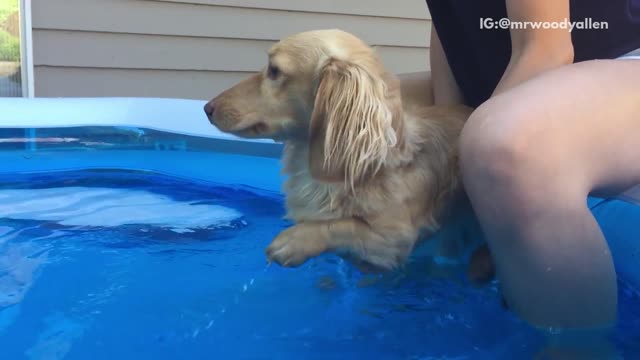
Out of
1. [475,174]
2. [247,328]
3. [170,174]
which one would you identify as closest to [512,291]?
[475,174]

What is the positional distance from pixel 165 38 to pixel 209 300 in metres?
3.53

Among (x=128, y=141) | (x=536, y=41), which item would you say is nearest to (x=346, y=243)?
(x=536, y=41)

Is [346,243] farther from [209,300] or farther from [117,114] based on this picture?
[117,114]

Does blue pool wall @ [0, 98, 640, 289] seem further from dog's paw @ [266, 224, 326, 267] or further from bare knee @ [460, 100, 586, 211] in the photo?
bare knee @ [460, 100, 586, 211]

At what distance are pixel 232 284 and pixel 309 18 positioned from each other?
3.68 metres

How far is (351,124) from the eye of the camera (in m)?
2.16

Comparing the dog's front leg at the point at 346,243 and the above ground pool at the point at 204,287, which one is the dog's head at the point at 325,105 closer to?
the dog's front leg at the point at 346,243

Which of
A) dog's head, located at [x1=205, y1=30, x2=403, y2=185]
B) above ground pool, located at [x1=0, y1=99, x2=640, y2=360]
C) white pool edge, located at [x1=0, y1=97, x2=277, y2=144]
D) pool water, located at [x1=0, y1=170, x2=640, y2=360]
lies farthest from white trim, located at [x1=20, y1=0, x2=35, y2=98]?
dog's head, located at [x1=205, y1=30, x2=403, y2=185]

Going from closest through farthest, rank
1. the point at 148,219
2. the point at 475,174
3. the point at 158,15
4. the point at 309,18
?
the point at 475,174 < the point at 148,219 < the point at 158,15 < the point at 309,18

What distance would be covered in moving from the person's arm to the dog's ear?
1.07ft

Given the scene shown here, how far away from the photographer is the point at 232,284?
7.95 feet

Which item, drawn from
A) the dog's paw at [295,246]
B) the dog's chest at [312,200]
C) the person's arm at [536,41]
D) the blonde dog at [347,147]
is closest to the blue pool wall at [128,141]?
the dog's chest at [312,200]

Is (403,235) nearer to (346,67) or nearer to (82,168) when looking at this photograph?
(346,67)

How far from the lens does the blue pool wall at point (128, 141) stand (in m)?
3.86
